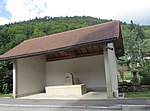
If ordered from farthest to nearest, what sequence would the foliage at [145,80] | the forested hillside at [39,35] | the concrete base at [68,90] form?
1. the forested hillside at [39,35]
2. the foliage at [145,80]
3. the concrete base at [68,90]

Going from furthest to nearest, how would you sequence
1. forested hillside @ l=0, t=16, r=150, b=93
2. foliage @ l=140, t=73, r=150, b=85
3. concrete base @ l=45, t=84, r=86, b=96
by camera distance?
1. forested hillside @ l=0, t=16, r=150, b=93
2. foliage @ l=140, t=73, r=150, b=85
3. concrete base @ l=45, t=84, r=86, b=96

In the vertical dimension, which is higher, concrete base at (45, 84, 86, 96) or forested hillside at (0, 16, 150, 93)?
forested hillside at (0, 16, 150, 93)

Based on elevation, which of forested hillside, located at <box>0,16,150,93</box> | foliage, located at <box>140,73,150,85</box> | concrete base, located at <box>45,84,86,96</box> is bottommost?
concrete base, located at <box>45,84,86,96</box>

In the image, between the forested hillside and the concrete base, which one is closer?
the concrete base

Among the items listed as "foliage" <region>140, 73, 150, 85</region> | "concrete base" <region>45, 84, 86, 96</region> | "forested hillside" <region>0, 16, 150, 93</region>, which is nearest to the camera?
"concrete base" <region>45, 84, 86, 96</region>

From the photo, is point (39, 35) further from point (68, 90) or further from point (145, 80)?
point (145, 80)

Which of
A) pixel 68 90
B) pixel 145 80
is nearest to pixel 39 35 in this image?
pixel 68 90

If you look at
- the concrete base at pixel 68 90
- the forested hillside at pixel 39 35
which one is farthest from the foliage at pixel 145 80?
the forested hillside at pixel 39 35

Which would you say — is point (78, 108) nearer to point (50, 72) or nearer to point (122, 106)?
point (122, 106)

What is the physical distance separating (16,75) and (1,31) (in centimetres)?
2234

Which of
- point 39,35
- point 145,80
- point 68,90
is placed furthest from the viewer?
point 39,35

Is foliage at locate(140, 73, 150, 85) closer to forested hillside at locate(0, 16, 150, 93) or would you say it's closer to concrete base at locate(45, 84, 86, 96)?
concrete base at locate(45, 84, 86, 96)

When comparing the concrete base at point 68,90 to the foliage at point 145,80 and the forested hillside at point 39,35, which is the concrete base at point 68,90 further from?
the forested hillside at point 39,35

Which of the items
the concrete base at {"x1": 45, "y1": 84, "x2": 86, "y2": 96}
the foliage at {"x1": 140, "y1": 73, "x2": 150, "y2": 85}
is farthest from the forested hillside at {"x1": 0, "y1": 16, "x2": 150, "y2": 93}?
the foliage at {"x1": 140, "y1": 73, "x2": 150, "y2": 85}
